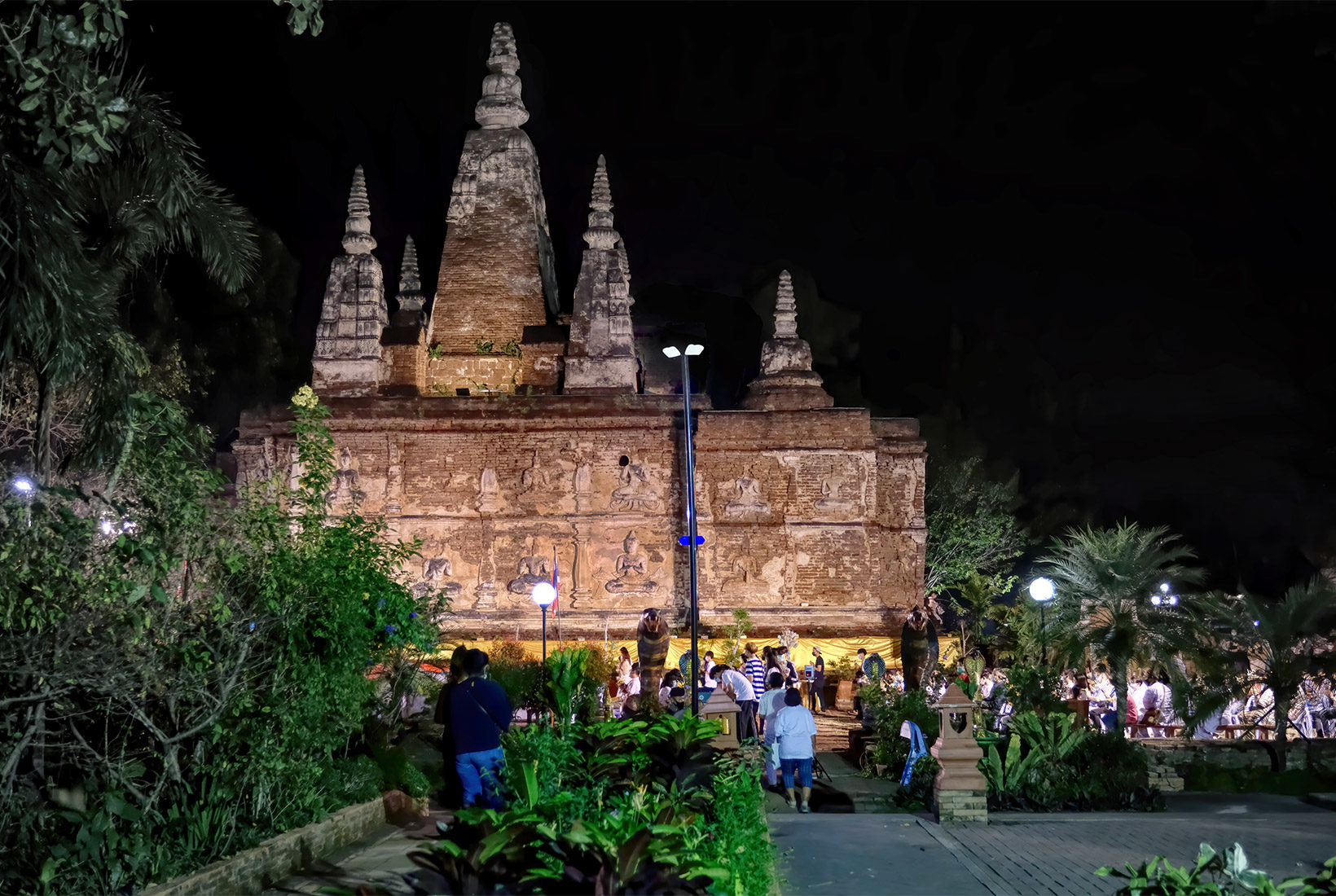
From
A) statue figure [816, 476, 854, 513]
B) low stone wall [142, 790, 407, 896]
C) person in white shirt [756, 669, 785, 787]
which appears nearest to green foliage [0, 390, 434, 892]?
low stone wall [142, 790, 407, 896]

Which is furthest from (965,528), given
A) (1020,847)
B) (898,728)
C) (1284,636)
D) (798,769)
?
(1020,847)

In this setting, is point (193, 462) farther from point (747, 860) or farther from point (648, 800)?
point (747, 860)

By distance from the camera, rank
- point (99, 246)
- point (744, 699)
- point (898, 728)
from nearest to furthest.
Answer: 1. point (99, 246)
2. point (898, 728)
3. point (744, 699)

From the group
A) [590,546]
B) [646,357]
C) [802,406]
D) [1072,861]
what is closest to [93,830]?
[1072,861]

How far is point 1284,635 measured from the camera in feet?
51.7

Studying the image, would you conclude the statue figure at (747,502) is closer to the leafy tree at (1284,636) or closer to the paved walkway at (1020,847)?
the leafy tree at (1284,636)

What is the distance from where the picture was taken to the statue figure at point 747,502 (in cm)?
2941

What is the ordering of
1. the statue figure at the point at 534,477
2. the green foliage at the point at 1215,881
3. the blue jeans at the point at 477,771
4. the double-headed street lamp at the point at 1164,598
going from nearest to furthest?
the green foliage at the point at 1215,881, the blue jeans at the point at 477,771, the double-headed street lamp at the point at 1164,598, the statue figure at the point at 534,477

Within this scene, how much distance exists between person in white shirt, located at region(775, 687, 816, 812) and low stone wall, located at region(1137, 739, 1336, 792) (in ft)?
15.9

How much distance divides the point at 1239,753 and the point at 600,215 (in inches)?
865

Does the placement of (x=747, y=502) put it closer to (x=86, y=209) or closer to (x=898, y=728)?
(x=898, y=728)

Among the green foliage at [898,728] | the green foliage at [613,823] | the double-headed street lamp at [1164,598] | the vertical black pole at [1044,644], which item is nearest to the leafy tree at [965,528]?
the vertical black pole at [1044,644]

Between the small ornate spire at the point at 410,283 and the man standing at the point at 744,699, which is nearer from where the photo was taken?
the man standing at the point at 744,699

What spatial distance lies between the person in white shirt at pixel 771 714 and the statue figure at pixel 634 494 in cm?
1387
